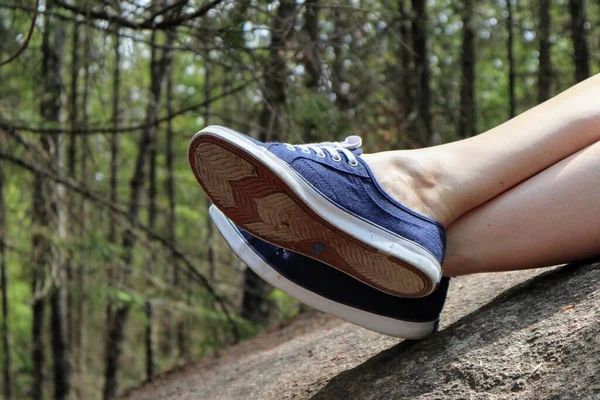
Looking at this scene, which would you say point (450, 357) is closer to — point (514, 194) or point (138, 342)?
point (514, 194)

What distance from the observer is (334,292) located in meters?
1.65

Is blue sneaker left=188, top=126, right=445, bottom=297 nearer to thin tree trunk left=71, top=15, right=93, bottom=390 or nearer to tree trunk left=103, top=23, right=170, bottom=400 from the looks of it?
thin tree trunk left=71, top=15, right=93, bottom=390

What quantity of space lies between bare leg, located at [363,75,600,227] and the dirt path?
459 mm

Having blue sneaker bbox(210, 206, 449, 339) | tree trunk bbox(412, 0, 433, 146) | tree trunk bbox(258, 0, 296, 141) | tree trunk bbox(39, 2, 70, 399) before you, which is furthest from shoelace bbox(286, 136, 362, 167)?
tree trunk bbox(412, 0, 433, 146)

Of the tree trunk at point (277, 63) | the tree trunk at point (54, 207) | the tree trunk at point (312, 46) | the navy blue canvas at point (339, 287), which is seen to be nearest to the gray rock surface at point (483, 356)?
the navy blue canvas at point (339, 287)

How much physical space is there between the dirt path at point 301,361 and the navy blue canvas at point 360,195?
0.48 meters

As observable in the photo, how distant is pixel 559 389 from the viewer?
1.31 metres

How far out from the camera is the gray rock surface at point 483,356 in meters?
1.38

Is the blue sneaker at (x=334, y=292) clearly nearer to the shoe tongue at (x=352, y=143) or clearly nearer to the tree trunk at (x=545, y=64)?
the shoe tongue at (x=352, y=143)

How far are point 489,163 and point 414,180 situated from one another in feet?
0.59

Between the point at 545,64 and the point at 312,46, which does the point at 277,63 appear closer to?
the point at 312,46

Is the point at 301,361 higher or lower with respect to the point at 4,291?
higher

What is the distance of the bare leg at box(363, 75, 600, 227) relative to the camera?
158cm

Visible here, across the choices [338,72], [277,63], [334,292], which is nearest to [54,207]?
[277,63]
